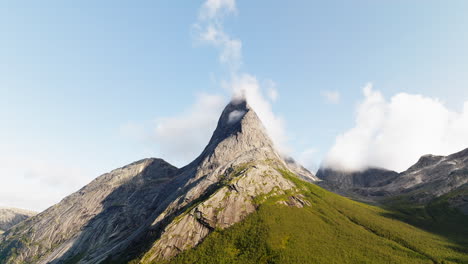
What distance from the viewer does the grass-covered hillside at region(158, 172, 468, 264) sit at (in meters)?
157

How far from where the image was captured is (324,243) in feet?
566

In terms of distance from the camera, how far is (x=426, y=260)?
151125mm

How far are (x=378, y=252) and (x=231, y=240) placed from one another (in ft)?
309

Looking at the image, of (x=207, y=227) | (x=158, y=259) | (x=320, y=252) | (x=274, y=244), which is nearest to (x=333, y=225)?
(x=320, y=252)

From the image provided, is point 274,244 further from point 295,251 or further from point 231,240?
point 231,240

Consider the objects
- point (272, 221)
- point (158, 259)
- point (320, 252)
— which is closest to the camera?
point (320, 252)

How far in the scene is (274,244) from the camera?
17138cm

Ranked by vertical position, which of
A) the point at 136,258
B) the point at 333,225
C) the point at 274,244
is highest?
the point at 333,225

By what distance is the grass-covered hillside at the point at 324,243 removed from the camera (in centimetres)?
15662

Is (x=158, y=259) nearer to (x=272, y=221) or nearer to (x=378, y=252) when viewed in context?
(x=272, y=221)

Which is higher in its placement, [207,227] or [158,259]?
[207,227]

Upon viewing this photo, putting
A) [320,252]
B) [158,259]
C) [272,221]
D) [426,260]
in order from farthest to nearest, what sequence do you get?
[272,221]
[158,259]
[320,252]
[426,260]

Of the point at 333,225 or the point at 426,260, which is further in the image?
the point at 333,225

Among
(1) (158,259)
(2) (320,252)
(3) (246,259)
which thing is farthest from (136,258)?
(2) (320,252)
